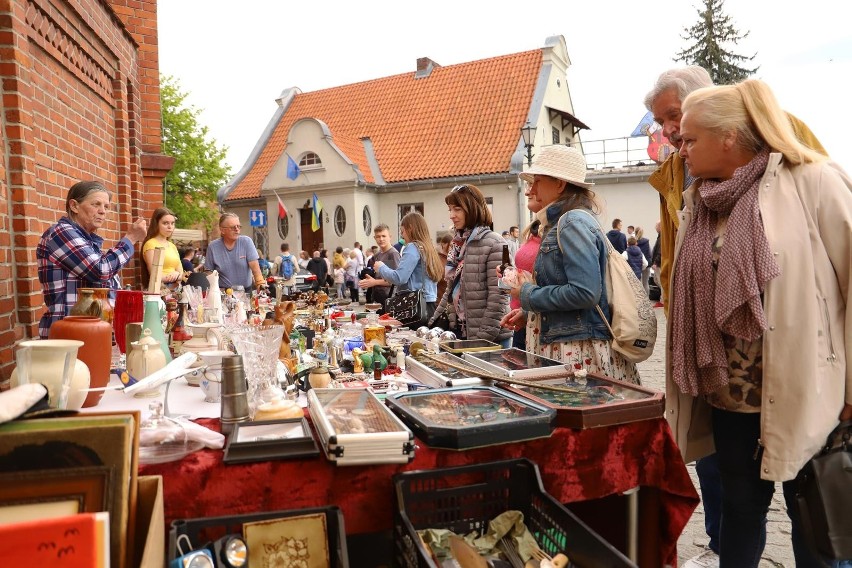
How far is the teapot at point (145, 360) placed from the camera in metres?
1.98

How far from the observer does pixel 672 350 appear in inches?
83.2

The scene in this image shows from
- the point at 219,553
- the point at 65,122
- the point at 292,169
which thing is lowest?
the point at 219,553

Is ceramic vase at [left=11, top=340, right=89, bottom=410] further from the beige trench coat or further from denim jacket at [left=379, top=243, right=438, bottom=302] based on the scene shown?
denim jacket at [left=379, top=243, right=438, bottom=302]

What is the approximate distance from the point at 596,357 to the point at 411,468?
4.32 feet

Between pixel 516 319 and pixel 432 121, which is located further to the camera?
pixel 432 121

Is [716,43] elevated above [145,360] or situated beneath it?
elevated above

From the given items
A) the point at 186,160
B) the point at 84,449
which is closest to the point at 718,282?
the point at 84,449

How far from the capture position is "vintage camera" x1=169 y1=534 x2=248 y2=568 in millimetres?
1213

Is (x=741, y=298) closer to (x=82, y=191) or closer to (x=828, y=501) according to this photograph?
(x=828, y=501)

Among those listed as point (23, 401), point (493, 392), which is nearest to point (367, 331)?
point (493, 392)

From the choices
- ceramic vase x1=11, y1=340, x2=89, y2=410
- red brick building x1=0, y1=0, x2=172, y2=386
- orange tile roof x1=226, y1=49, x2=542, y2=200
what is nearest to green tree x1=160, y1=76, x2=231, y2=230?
orange tile roof x1=226, y1=49, x2=542, y2=200

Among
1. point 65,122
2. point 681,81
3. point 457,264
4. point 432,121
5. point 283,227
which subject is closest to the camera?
point 681,81

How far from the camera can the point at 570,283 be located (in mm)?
2482

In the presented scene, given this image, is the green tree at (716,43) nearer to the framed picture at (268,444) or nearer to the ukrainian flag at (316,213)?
the ukrainian flag at (316,213)
